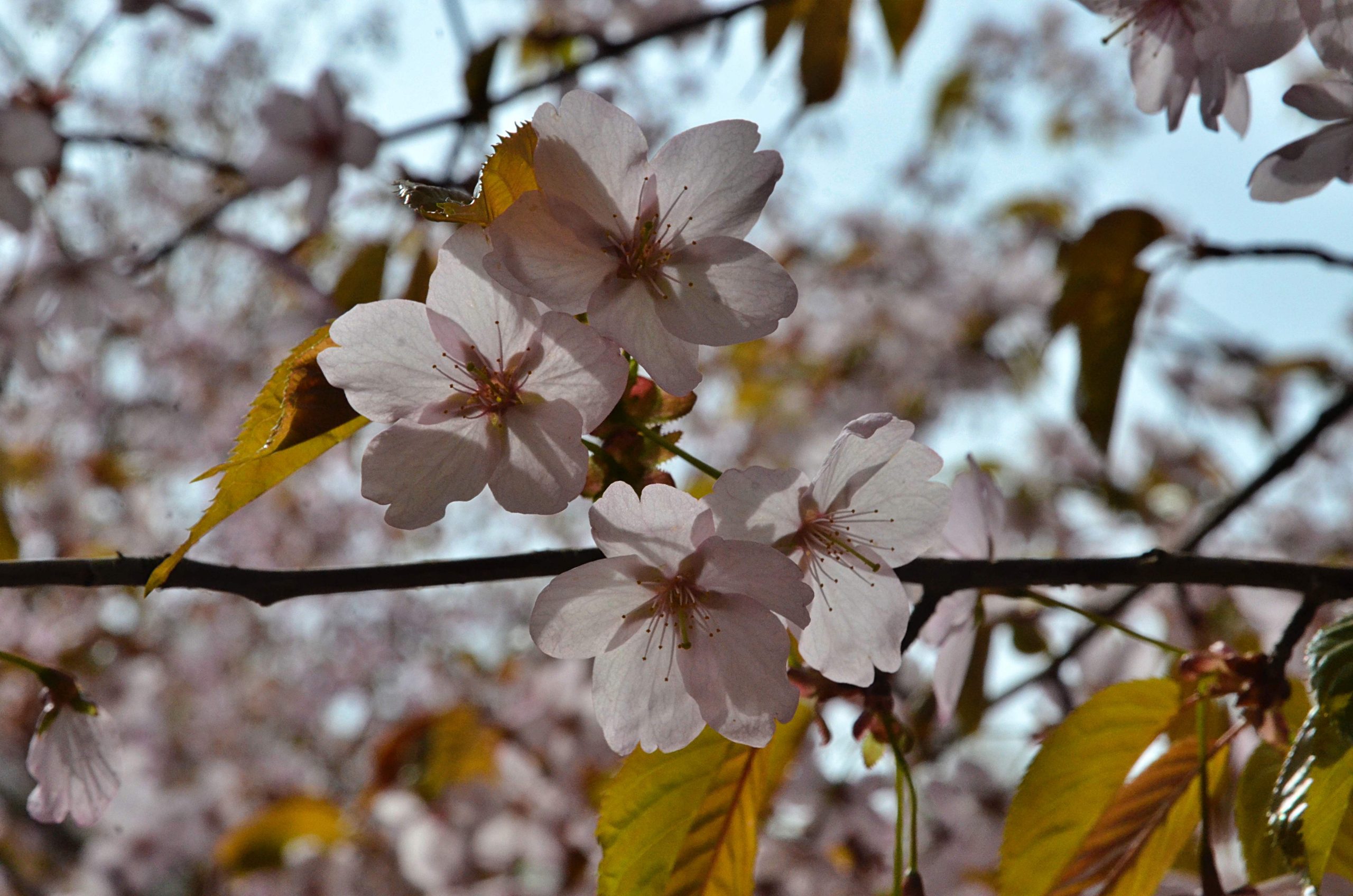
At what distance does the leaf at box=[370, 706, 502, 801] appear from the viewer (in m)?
2.42

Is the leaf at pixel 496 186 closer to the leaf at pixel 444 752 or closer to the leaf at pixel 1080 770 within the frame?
the leaf at pixel 1080 770

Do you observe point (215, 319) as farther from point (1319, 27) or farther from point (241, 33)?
point (1319, 27)

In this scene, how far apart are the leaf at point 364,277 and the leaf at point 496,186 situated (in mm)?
1006

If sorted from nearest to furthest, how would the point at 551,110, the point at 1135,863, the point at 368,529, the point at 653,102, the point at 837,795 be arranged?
the point at 551,110
the point at 1135,863
the point at 837,795
the point at 653,102
the point at 368,529

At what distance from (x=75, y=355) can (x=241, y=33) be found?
1442 millimetres

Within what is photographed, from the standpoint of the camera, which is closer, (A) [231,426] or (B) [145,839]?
(B) [145,839]

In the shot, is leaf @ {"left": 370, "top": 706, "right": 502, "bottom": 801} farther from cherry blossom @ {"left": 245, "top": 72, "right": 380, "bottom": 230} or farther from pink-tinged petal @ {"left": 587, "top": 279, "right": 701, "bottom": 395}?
pink-tinged petal @ {"left": 587, "top": 279, "right": 701, "bottom": 395}

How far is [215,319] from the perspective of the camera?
3.96 m

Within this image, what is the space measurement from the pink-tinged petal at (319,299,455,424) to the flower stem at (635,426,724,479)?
0.13 meters

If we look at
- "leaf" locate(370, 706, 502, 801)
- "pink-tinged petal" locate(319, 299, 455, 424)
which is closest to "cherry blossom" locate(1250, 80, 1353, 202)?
"pink-tinged petal" locate(319, 299, 455, 424)

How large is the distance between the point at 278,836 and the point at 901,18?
85.9 inches

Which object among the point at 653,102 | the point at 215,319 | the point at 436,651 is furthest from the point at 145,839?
the point at 653,102

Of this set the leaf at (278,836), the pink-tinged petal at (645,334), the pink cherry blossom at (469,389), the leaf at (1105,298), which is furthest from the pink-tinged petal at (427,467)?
the leaf at (278,836)

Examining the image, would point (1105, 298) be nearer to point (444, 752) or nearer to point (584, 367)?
point (584, 367)
